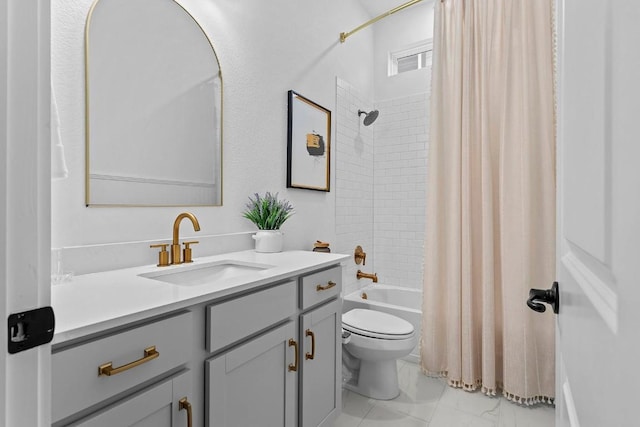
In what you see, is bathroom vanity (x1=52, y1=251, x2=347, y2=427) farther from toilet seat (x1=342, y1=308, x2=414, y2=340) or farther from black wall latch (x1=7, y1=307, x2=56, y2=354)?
toilet seat (x1=342, y1=308, x2=414, y2=340)

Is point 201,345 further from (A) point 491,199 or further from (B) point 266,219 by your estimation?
(A) point 491,199

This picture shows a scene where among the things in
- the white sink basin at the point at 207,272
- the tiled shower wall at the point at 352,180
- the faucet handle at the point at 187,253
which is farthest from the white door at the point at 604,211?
the tiled shower wall at the point at 352,180

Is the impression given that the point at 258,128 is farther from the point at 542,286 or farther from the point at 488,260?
the point at 542,286

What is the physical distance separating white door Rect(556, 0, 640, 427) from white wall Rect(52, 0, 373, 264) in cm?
143

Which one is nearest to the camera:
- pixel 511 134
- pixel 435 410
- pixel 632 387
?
pixel 632 387

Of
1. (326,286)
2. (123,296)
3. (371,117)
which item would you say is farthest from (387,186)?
(123,296)

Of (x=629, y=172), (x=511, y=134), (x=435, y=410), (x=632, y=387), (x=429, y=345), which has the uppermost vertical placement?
(x=511, y=134)

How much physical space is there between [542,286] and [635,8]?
2.17m

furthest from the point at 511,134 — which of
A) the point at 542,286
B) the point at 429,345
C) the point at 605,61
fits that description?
the point at 605,61

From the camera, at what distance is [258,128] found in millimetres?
1958

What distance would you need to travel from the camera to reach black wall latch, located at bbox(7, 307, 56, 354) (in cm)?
41

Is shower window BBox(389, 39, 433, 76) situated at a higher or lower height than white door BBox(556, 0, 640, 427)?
higher

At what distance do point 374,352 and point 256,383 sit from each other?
3.35 ft

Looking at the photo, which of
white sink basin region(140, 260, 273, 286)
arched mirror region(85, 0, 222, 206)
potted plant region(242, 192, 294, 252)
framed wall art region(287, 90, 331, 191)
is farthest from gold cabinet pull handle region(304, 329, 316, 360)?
framed wall art region(287, 90, 331, 191)
